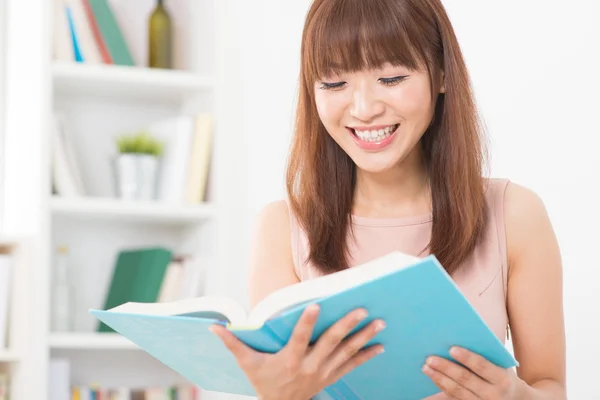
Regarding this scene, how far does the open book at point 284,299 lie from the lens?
1038 millimetres

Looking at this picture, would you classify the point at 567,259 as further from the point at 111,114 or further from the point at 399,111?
the point at 111,114

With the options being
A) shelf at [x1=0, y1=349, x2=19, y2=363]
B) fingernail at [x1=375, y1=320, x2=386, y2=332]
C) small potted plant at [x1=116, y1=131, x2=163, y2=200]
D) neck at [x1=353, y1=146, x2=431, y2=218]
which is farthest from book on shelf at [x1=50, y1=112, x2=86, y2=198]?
fingernail at [x1=375, y1=320, x2=386, y2=332]

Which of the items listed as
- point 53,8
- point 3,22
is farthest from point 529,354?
point 3,22

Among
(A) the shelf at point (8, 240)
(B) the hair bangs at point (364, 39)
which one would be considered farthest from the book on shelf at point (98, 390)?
(B) the hair bangs at point (364, 39)

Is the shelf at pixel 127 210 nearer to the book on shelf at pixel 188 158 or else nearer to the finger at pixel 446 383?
the book on shelf at pixel 188 158

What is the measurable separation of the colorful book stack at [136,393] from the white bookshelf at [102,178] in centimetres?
8

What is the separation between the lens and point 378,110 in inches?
54.6

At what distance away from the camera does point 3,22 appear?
3.22 meters

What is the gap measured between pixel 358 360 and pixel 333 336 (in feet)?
0.26

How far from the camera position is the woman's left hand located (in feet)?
3.66

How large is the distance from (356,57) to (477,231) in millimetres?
354

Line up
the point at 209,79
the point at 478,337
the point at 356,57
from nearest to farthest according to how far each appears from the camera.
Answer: the point at 478,337
the point at 356,57
the point at 209,79

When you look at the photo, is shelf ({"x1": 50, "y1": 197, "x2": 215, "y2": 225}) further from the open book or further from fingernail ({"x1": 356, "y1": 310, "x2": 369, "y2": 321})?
fingernail ({"x1": 356, "y1": 310, "x2": 369, "y2": 321})

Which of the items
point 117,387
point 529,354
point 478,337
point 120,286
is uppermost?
point 478,337
